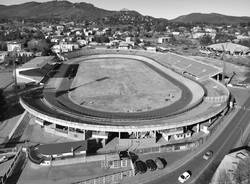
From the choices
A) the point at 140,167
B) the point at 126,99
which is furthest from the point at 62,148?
the point at 126,99

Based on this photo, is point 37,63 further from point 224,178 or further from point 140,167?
point 224,178

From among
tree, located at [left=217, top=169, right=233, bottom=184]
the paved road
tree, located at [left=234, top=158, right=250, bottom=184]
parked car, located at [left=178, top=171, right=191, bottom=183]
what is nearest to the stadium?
the paved road

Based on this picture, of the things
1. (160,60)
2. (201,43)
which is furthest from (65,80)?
(201,43)

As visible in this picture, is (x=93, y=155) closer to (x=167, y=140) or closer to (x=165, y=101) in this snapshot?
(x=167, y=140)

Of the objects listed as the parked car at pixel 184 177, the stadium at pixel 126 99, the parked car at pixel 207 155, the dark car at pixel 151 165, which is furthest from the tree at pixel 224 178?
the stadium at pixel 126 99

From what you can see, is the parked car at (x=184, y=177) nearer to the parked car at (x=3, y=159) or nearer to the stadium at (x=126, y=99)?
the stadium at (x=126, y=99)

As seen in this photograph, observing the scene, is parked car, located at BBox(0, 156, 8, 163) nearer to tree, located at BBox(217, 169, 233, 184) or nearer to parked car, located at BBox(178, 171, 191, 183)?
parked car, located at BBox(178, 171, 191, 183)
